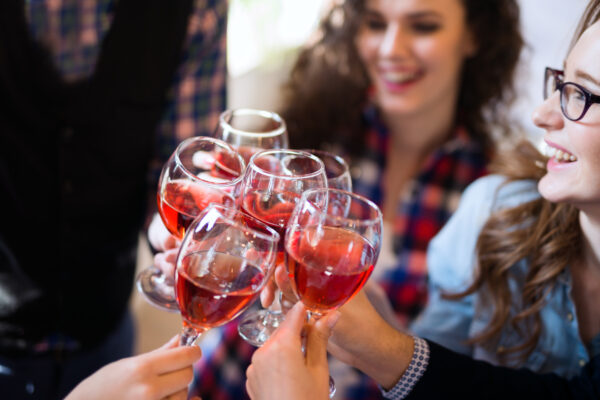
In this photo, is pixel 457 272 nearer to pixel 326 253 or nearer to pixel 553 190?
pixel 553 190

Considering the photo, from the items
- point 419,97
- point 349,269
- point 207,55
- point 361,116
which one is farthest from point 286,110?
point 349,269

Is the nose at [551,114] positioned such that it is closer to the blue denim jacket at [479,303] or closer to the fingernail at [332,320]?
the blue denim jacket at [479,303]

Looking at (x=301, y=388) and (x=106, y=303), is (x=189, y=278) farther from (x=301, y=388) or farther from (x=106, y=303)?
→ (x=106, y=303)

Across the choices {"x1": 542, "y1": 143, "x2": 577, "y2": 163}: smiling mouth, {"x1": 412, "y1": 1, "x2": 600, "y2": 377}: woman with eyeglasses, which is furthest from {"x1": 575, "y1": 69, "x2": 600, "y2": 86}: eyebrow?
{"x1": 542, "y1": 143, "x2": 577, "y2": 163}: smiling mouth

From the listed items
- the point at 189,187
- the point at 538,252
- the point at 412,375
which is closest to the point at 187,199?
the point at 189,187

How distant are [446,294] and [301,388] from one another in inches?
32.8

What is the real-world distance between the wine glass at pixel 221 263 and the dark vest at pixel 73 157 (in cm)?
77

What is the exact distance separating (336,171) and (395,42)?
111 centimetres

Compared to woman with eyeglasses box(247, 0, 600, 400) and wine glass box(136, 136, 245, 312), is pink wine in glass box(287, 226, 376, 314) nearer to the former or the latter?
Answer: woman with eyeglasses box(247, 0, 600, 400)

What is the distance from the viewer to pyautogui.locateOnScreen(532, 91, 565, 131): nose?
45.2 inches

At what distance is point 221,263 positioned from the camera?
819 mm

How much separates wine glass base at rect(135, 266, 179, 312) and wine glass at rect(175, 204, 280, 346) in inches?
12.0

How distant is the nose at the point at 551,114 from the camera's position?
1.15 m

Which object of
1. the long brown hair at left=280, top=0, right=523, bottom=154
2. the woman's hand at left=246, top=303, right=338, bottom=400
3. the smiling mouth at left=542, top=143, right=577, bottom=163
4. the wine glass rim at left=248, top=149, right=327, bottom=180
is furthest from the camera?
the long brown hair at left=280, top=0, right=523, bottom=154
